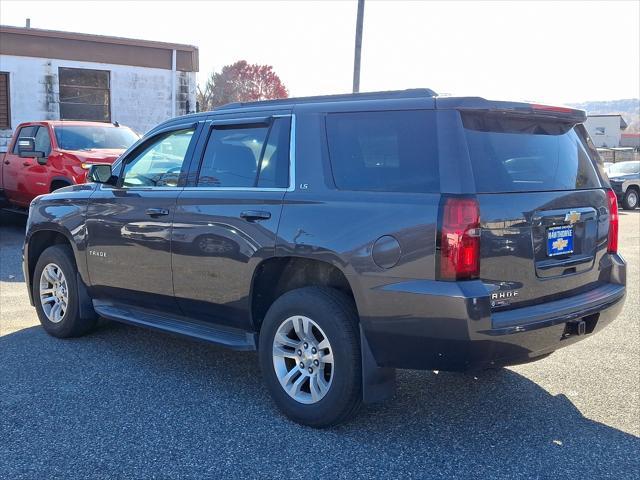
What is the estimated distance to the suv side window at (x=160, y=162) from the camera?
5047 millimetres

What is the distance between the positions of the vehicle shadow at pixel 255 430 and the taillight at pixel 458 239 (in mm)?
1033

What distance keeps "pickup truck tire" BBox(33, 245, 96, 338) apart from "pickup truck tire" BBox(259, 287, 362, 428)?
223cm

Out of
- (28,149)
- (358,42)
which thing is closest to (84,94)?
(28,149)

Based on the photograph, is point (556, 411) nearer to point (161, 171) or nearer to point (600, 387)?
point (600, 387)

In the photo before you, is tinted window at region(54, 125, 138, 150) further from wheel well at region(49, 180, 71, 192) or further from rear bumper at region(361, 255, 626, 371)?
rear bumper at region(361, 255, 626, 371)

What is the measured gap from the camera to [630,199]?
72.9 feet

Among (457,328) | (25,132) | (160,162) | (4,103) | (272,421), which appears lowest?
(272,421)

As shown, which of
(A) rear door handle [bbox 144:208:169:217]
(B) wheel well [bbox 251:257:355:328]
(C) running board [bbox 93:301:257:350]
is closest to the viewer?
(B) wheel well [bbox 251:257:355:328]

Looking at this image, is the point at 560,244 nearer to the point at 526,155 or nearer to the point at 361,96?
the point at 526,155

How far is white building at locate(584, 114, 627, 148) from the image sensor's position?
210 feet

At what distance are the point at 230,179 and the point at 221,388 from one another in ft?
4.69

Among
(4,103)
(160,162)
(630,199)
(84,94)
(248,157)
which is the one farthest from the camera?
(630,199)

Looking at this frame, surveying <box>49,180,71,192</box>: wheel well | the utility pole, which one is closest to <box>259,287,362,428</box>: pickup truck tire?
<box>49,180,71,192</box>: wheel well

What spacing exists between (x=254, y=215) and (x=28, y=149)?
8162 millimetres
